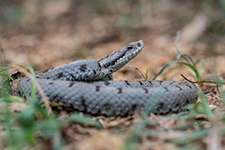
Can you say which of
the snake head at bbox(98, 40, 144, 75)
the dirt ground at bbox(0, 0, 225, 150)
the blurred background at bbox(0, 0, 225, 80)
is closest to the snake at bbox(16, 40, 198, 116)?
the dirt ground at bbox(0, 0, 225, 150)

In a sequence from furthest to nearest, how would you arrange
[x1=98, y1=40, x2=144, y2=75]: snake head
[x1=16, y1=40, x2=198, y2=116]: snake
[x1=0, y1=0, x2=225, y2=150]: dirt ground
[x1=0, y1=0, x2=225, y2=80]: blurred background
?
[x1=0, y1=0, x2=225, y2=80]: blurred background < [x1=0, y1=0, x2=225, y2=150]: dirt ground < [x1=98, y1=40, x2=144, y2=75]: snake head < [x1=16, y1=40, x2=198, y2=116]: snake

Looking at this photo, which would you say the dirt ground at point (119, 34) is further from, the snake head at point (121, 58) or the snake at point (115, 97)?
the snake head at point (121, 58)

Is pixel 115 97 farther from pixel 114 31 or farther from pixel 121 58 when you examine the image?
pixel 114 31

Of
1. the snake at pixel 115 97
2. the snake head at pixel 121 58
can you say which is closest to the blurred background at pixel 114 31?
the snake head at pixel 121 58

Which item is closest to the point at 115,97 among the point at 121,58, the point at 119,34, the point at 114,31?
the point at 121,58

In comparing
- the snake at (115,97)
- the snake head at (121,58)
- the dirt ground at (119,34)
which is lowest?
the snake at (115,97)

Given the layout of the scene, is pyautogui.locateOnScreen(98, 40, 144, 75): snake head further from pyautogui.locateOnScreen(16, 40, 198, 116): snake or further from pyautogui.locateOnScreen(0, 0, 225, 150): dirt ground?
pyautogui.locateOnScreen(16, 40, 198, 116): snake

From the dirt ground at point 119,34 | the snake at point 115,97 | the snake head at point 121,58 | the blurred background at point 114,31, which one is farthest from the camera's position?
the blurred background at point 114,31

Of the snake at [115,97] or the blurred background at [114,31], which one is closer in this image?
the snake at [115,97]
